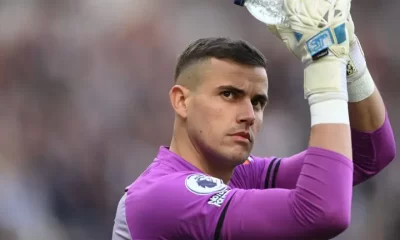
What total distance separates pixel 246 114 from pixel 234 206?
0.74 ft

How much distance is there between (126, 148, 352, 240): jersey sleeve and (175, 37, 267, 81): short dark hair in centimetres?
28

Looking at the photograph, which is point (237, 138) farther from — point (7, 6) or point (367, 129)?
point (7, 6)

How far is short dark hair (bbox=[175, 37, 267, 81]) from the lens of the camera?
3.92 feet

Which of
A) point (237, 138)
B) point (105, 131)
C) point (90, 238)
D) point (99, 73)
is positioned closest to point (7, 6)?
point (99, 73)

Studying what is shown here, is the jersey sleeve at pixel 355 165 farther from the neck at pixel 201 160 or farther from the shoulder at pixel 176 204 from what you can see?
the shoulder at pixel 176 204

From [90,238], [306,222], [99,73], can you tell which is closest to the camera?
[306,222]

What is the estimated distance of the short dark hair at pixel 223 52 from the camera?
1.20 meters

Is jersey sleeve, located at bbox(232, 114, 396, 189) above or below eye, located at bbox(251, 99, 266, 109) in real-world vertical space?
below

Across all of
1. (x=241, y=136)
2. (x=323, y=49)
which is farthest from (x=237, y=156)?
(x=323, y=49)

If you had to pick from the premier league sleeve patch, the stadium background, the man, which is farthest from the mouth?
the stadium background

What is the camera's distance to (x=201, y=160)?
4.01 ft

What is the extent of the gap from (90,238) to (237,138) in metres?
1.49

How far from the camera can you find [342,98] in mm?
1025

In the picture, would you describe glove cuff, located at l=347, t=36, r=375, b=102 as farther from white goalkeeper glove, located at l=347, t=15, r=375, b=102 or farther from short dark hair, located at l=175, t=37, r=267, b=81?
short dark hair, located at l=175, t=37, r=267, b=81
